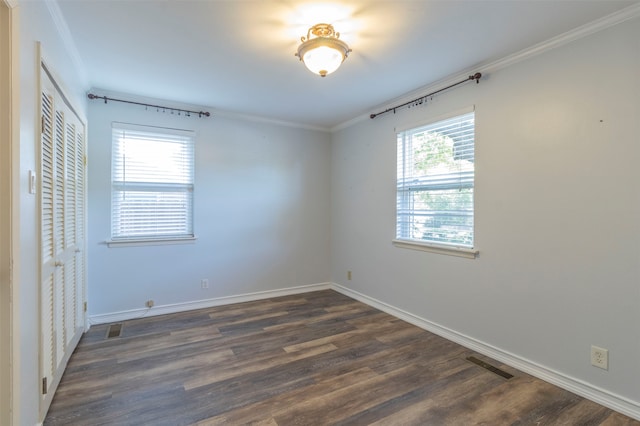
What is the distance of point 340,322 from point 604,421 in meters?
2.19

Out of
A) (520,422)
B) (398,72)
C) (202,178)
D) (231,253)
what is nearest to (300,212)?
(231,253)

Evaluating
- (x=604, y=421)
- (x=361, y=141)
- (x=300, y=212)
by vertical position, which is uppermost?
(x=361, y=141)

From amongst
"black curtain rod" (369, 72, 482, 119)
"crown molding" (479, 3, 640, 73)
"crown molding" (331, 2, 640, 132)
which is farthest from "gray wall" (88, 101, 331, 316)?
"crown molding" (479, 3, 640, 73)

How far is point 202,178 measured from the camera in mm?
3924

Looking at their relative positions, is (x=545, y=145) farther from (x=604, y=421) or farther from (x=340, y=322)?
(x=340, y=322)

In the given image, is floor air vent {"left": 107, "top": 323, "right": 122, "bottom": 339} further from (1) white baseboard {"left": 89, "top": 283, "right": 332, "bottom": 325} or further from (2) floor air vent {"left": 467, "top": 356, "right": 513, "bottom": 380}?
(2) floor air vent {"left": 467, "top": 356, "right": 513, "bottom": 380}

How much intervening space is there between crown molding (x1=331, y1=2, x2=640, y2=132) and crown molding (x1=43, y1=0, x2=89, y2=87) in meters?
3.01

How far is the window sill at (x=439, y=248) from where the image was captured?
9.40 feet

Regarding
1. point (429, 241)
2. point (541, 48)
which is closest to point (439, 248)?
point (429, 241)

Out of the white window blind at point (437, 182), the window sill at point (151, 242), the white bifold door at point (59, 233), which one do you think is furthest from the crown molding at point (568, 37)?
the window sill at point (151, 242)

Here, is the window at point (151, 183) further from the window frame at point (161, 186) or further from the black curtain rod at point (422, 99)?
the black curtain rod at point (422, 99)

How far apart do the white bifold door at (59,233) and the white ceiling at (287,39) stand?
61 cm

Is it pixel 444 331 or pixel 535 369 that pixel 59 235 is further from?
pixel 535 369

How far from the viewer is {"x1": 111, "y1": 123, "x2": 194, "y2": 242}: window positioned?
3484 millimetres
